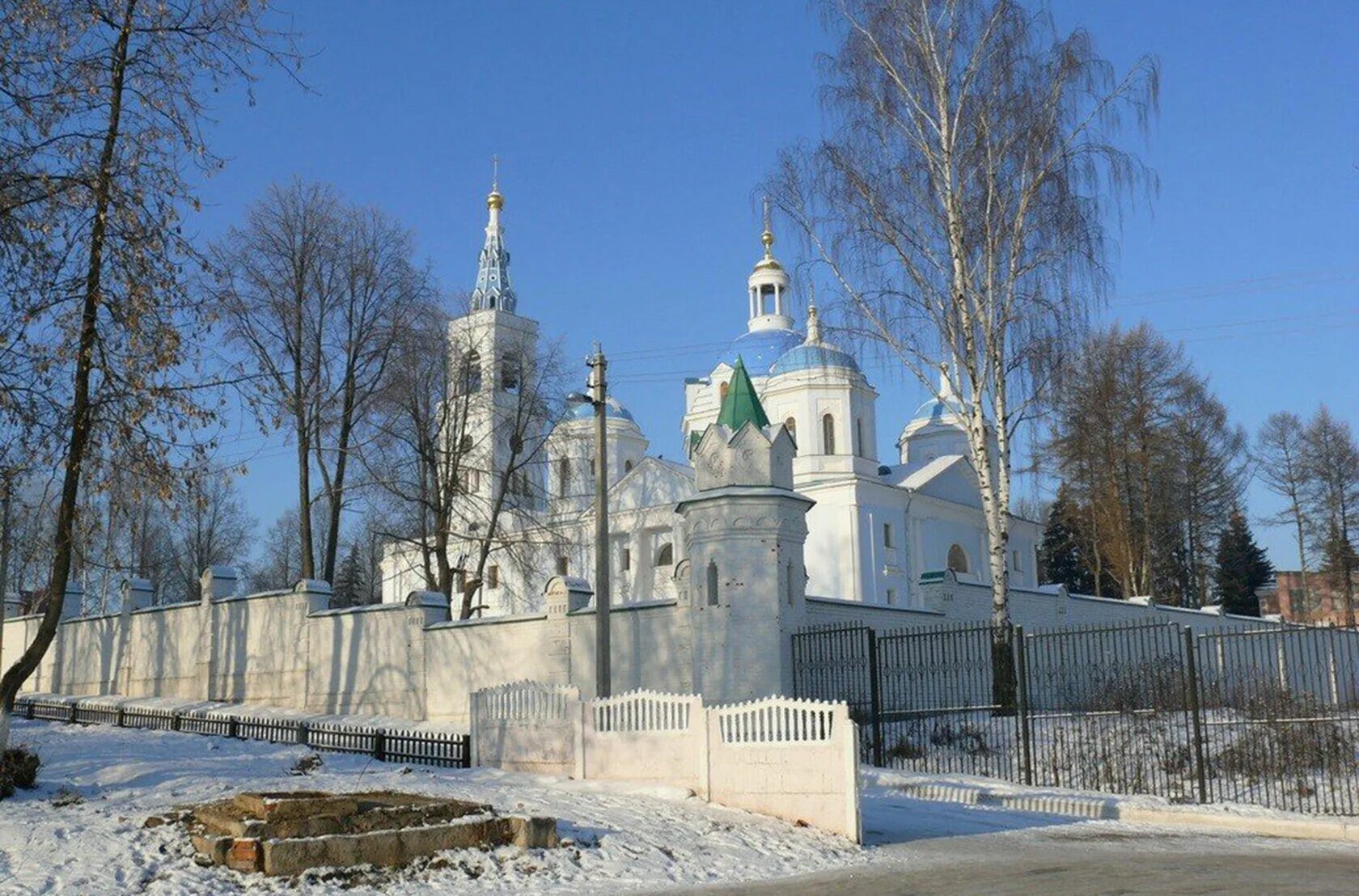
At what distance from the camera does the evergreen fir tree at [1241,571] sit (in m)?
57.2

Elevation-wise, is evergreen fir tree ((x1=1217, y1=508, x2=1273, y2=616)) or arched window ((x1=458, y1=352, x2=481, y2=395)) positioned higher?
arched window ((x1=458, y1=352, x2=481, y2=395))

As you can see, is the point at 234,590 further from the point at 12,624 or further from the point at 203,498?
the point at 203,498

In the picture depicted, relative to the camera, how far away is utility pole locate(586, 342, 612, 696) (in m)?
16.8

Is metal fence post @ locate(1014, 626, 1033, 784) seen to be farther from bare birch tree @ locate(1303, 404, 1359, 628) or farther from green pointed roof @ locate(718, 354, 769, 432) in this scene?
bare birch tree @ locate(1303, 404, 1359, 628)

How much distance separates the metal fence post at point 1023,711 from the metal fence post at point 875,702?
1953mm

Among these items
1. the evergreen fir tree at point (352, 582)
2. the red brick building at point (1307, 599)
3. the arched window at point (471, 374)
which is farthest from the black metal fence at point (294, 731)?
the evergreen fir tree at point (352, 582)

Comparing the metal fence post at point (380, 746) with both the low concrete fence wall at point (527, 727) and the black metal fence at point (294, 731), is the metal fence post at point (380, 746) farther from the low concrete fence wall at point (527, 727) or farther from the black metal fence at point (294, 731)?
the low concrete fence wall at point (527, 727)

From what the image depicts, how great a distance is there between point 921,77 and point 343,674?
14662 millimetres

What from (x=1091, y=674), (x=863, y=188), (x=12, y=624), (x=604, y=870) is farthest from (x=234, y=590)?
(x=604, y=870)

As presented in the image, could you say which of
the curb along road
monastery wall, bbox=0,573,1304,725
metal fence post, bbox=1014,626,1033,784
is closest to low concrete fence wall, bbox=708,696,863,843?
the curb along road

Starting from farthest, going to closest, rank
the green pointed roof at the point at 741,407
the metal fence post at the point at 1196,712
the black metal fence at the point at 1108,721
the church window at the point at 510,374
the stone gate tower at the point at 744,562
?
the church window at the point at 510,374, the green pointed roof at the point at 741,407, the stone gate tower at the point at 744,562, the black metal fence at the point at 1108,721, the metal fence post at the point at 1196,712

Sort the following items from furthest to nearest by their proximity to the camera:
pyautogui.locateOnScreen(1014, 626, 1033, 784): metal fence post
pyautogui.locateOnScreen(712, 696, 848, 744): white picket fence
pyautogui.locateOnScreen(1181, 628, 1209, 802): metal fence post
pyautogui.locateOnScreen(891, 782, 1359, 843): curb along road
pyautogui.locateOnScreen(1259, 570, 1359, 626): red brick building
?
pyautogui.locateOnScreen(1259, 570, 1359, 626): red brick building
pyautogui.locateOnScreen(1014, 626, 1033, 784): metal fence post
pyautogui.locateOnScreen(1181, 628, 1209, 802): metal fence post
pyautogui.locateOnScreen(891, 782, 1359, 843): curb along road
pyautogui.locateOnScreen(712, 696, 848, 744): white picket fence

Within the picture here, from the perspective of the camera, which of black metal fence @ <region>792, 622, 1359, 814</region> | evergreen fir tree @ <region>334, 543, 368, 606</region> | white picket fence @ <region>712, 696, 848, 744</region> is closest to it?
white picket fence @ <region>712, 696, 848, 744</region>

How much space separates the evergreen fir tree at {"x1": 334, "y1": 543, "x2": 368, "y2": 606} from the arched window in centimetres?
3368
